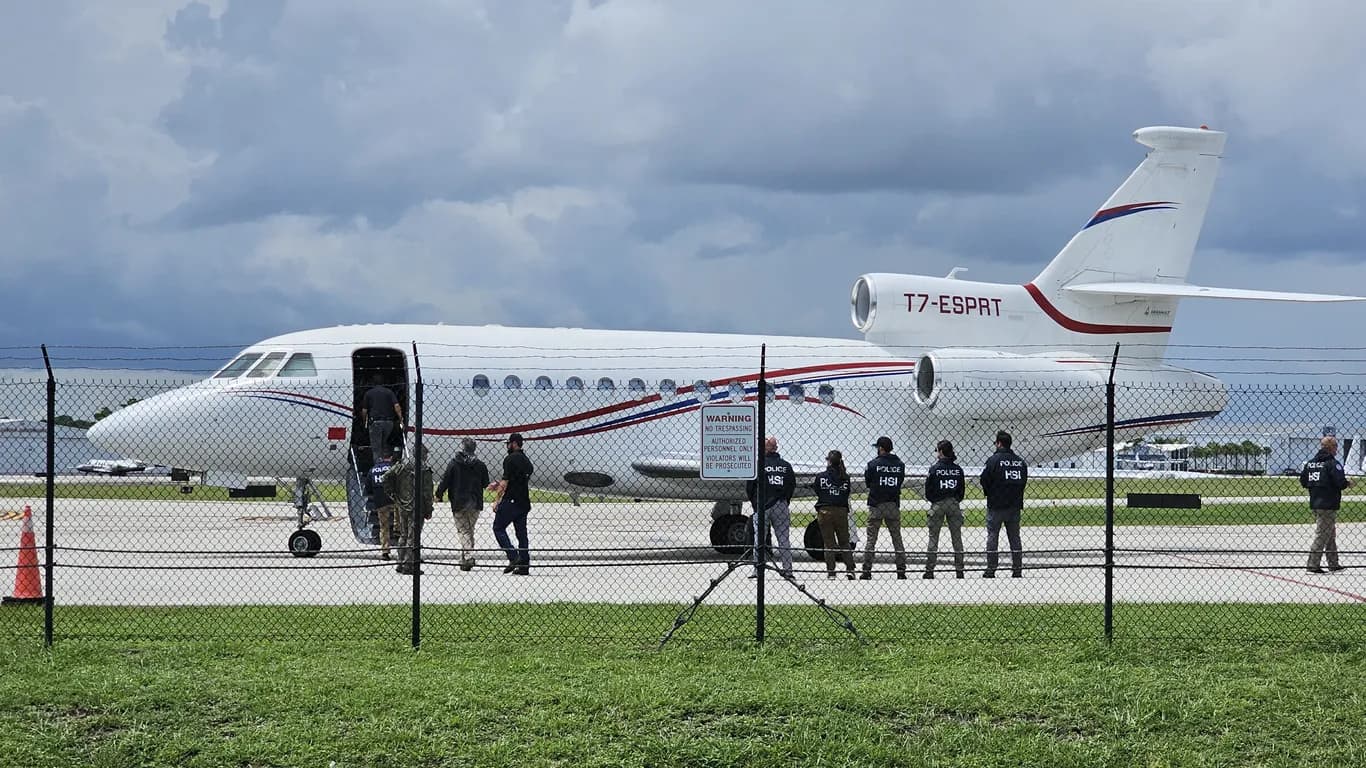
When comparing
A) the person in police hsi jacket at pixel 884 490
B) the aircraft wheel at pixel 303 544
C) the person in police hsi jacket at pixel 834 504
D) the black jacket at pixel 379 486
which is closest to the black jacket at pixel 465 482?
the black jacket at pixel 379 486

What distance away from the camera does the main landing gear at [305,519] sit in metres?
20.0

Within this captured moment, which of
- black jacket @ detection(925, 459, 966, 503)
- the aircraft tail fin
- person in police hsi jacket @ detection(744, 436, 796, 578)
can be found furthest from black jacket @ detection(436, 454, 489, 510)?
the aircraft tail fin

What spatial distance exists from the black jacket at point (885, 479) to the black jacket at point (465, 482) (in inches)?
195

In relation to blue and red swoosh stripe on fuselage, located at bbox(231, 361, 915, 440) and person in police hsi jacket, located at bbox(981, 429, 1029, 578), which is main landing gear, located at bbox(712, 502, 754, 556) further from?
person in police hsi jacket, located at bbox(981, 429, 1029, 578)

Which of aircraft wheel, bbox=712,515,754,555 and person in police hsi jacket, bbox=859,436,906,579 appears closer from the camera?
person in police hsi jacket, bbox=859,436,906,579

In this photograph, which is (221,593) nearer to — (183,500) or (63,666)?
(63,666)

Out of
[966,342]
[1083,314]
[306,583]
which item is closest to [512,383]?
[306,583]

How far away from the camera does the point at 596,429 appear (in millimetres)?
22172

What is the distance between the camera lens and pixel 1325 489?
18.1 meters

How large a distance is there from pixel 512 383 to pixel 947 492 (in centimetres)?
714

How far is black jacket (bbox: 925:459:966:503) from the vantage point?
58.5ft

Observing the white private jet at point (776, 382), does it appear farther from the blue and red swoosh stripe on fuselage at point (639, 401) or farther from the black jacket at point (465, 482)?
the black jacket at point (465, 482)

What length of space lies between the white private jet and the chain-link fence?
0.05 metres

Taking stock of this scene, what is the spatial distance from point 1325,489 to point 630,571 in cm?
883
